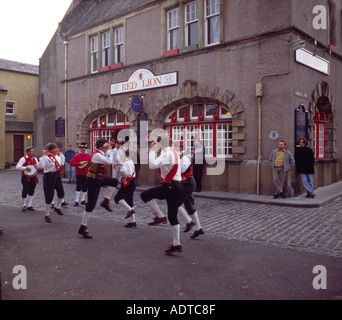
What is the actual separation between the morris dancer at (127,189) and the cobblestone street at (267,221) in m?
0.42

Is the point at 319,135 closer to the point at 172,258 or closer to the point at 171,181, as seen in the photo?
the point at 171,181

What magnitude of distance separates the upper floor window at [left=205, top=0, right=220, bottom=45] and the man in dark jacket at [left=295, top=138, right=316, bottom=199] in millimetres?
5320

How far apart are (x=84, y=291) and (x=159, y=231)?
131 inches

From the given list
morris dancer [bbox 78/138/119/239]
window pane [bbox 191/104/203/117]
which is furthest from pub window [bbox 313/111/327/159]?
morris dancer [bbox 78/138/119/239]

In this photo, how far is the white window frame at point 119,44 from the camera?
56.6 ft

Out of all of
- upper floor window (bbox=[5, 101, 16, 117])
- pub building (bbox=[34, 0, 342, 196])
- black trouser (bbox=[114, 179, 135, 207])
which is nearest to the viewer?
black trouser (bbox=[114, 179, 135, 207])

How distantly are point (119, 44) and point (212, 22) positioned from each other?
537cm

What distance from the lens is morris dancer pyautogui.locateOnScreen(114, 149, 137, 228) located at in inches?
301

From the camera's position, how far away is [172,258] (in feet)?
17.8

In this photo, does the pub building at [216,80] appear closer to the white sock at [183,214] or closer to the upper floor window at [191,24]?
the upper floor window at [191,24]

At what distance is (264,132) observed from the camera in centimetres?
1240

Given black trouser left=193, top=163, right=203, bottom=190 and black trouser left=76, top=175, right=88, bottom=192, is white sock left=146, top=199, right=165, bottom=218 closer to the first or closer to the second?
black trouser left=76, top=175, right=88, bottom=192

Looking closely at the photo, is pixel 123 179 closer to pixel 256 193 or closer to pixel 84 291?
pixel 84 291
